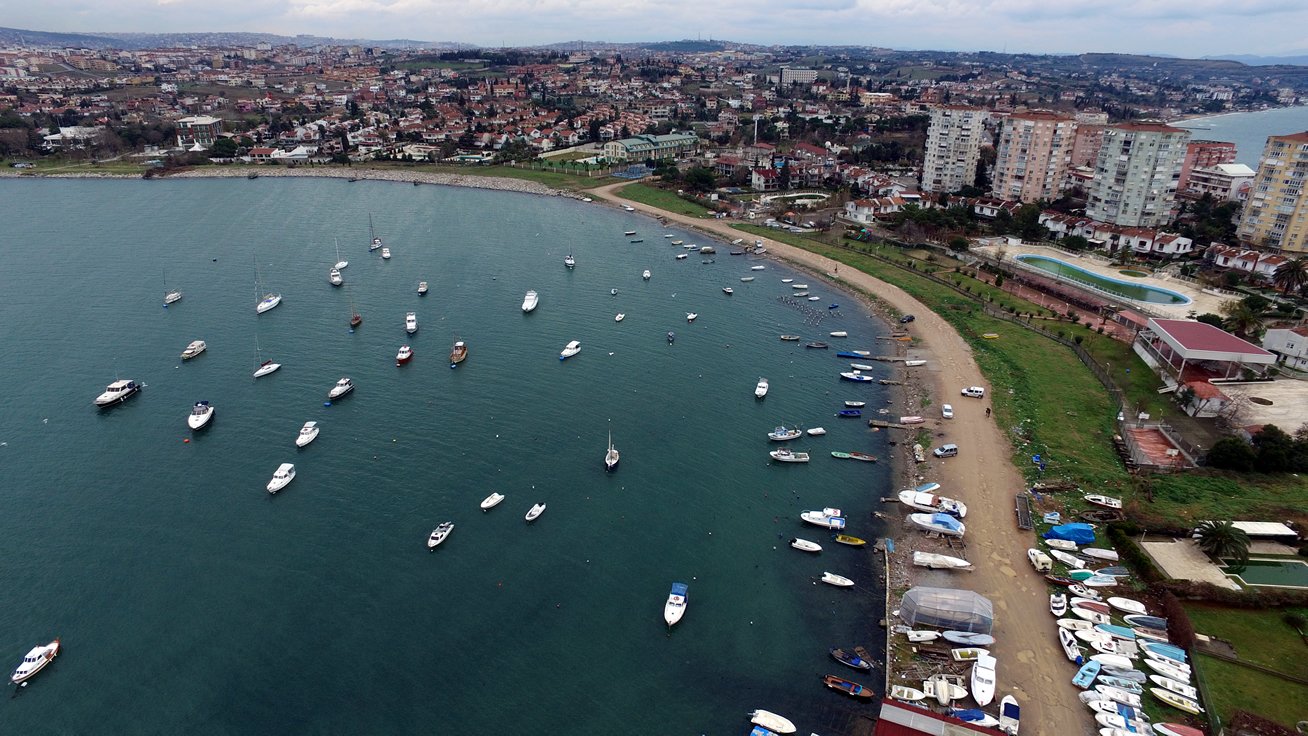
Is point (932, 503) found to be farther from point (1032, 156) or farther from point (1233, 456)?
point (1032, 156)

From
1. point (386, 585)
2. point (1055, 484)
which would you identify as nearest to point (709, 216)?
point (1055, 484)

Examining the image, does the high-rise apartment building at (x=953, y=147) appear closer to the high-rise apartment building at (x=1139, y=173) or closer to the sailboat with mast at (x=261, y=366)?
the high-rise apartment building at (x=1139, y=173)

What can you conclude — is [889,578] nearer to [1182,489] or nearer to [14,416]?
[1182,489]

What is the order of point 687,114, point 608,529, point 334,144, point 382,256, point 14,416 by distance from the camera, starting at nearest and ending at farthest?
point 608,529
point 14,416
point 382,256
point 334,144
point 687,114

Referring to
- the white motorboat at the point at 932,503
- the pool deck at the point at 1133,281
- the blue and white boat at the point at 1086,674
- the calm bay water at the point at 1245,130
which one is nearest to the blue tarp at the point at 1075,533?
the white motorboat at the point at 932,503

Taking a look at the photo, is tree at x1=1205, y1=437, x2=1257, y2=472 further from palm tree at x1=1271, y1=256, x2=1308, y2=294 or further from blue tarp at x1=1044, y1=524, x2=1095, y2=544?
palm tree at x1=1271, y1=256, x2=1308, y2=294

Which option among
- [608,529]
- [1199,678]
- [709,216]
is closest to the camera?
[1199,678]
